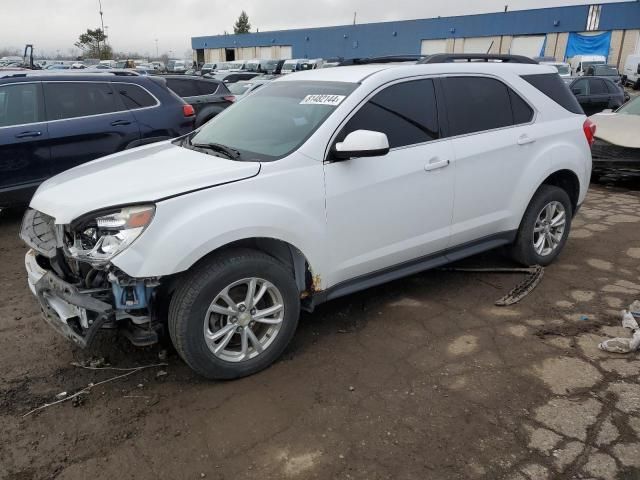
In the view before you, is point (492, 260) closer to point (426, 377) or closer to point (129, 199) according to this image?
point (426, 377)

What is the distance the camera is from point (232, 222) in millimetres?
2945

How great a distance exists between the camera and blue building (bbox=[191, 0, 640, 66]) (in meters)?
37.0

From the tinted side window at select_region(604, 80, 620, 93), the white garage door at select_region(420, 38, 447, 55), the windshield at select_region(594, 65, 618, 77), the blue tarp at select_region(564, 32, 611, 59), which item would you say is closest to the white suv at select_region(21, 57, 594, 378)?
the tinted side window at select_region(604, 80, 620, 93)

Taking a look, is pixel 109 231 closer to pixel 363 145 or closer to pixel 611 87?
pixel 363 145

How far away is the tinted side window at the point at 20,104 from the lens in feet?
19.9

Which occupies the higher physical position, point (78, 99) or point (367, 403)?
point (78, 99)

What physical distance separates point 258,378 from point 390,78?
222 cm

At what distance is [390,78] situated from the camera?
12.2 ft

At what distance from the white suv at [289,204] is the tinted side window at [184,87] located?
6.50m

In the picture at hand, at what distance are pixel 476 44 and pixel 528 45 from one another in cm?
416

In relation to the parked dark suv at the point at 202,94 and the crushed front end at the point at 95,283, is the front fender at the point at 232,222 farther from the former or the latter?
the parked dark suv at the point at 202,94

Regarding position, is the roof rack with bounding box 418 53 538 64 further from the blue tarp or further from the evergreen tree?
the evergreen tree

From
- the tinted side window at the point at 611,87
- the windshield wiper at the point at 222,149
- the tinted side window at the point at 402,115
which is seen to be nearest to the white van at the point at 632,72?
the tinted side window at the point at 611,87

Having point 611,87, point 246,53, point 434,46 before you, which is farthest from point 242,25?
point 611,87
